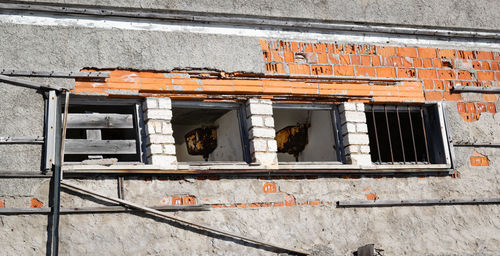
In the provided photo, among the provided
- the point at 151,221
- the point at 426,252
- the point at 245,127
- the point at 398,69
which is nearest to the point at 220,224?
the point at 151,221

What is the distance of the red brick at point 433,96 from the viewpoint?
8484 millimetres

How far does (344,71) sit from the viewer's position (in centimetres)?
814

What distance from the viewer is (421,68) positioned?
8539mm

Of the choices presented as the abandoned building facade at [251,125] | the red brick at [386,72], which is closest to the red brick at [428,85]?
the abandoned building facade at [251,125]

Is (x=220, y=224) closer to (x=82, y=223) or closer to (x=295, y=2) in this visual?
(x=82, y=223)

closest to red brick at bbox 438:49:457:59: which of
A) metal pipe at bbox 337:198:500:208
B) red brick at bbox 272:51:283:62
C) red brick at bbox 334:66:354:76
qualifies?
red brick at bbox 334:66:354:76

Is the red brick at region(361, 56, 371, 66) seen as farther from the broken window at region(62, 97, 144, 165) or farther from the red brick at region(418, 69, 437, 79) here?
the broken window at region(62, 97, 144, 165)

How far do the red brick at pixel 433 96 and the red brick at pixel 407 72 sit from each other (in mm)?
282

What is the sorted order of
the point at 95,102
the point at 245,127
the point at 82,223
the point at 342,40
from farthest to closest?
the point at 342,40, the point at 245,127, the point at 95,102, the point at 82,223

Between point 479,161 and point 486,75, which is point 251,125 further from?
point 486,75

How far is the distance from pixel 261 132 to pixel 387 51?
196 cm

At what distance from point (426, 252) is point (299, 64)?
252cm

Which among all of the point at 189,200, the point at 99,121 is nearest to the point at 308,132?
the point at 189,200

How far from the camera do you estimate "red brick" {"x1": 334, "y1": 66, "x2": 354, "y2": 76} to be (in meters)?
8.10
